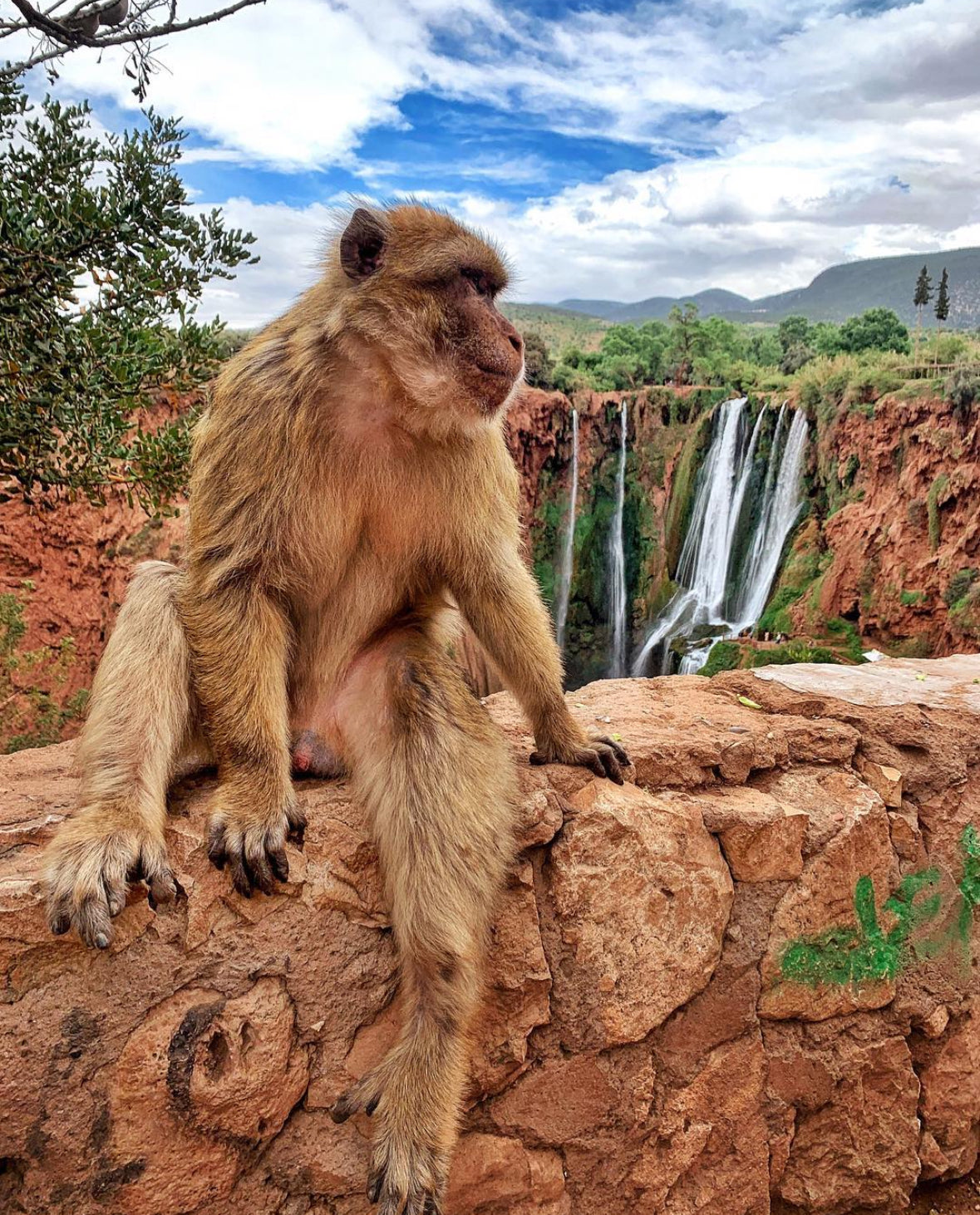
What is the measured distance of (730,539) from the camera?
2105 centimetres

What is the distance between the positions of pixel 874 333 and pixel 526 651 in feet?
105

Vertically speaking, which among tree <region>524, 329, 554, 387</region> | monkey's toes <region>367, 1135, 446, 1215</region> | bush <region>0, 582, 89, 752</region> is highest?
tree <region>524, 329, 554, 387</region>

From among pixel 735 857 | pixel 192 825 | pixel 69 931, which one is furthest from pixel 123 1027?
pixel 735 857

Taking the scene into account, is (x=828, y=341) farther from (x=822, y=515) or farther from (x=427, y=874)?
(x=427, y=874)

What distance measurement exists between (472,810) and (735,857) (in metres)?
0.94

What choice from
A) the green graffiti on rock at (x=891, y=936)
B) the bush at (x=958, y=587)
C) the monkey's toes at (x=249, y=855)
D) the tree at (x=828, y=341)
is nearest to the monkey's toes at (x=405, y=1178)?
the monkey's toes at (x=249, y=855)

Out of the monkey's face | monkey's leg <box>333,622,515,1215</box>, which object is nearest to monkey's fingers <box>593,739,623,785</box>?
monkey's leg <box>333,622,515,1215</box>

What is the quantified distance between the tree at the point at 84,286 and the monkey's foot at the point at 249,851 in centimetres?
332

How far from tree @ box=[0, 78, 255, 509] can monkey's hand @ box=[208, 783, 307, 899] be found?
10.7 ft

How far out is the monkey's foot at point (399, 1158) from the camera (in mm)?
2035

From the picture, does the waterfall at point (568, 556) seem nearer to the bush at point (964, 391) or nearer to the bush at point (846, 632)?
the bush at point (846, 632)

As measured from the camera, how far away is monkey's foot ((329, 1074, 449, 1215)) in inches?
80.1

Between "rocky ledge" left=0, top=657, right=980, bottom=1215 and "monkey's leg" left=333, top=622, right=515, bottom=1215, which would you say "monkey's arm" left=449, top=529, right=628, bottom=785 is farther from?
"monkey's leg" left=333, top=622, right=515, bottom=1215

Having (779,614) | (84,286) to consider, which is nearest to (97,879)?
(84,286)
